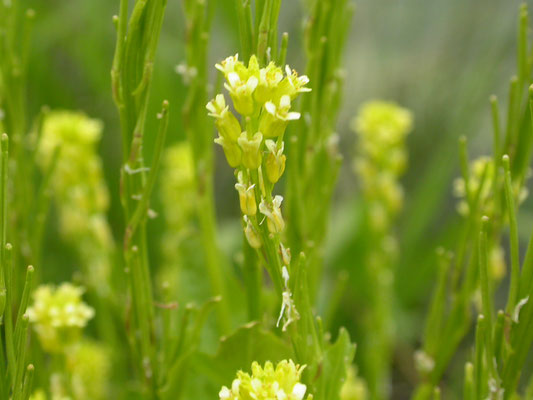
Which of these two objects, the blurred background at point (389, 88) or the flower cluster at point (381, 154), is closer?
the flower cluster at point (381, 154)

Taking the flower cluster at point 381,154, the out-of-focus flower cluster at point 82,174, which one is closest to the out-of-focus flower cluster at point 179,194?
the out-of-focus flower cluster at point 82,174

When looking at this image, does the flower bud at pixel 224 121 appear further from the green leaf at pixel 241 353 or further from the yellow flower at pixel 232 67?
the green leaf at pixel 241 353

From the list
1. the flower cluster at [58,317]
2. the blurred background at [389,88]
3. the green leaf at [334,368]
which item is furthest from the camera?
the blurred background at [389,88]

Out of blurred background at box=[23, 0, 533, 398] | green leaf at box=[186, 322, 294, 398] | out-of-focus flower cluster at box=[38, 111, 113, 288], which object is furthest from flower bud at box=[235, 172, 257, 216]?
blurred background at box=[23, 0, 533, 398]

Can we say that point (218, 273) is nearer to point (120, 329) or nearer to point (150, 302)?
point (150, 302)

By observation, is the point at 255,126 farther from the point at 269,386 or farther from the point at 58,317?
the point at 58,317

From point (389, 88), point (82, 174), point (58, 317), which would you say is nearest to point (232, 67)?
point (58, 317)
